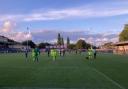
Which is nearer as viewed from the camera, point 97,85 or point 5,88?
point 5,88

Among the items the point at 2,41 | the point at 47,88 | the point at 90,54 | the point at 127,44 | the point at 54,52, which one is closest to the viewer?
the point at 47,88

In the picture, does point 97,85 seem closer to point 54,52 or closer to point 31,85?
point 31,85

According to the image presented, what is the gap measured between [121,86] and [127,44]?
13377 cm

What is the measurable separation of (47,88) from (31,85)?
1.57 metres

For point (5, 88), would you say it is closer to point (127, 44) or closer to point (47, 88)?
point (47, 88)

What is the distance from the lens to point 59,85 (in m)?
19.8

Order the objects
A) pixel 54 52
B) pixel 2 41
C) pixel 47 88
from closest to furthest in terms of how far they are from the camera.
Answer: pixel 47 88 → pixel 54 52 → pixel 2 41

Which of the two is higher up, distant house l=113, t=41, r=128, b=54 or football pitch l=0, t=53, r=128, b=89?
distant house l=113, t=41, r=128, b=54

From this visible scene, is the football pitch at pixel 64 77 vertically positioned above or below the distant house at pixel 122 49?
below

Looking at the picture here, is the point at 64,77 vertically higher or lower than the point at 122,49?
lower

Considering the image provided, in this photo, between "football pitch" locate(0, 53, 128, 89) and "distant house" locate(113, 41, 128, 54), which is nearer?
"football pitch" locate(0, 53, 128, 89)

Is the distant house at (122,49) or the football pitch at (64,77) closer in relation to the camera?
the football pitch at (64,77)

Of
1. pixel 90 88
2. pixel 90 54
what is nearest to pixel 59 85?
pixel 90 88

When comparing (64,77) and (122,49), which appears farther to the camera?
(122,49)
